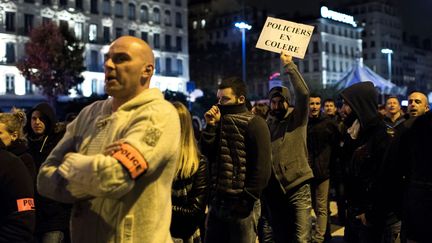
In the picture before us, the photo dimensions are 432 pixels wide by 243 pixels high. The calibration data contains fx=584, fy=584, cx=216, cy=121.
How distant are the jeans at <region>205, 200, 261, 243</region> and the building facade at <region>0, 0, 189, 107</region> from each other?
56.2 meters

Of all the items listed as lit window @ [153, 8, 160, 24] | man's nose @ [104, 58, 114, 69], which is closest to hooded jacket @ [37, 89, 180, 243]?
man's nose @ [104, 58, 114, 69]

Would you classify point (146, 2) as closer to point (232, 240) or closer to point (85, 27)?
point (85, 27)

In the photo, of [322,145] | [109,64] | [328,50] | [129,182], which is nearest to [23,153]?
[109,64]

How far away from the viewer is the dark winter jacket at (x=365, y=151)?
508 cm

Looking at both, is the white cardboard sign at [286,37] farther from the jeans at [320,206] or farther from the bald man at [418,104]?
the jeans at [320,206]

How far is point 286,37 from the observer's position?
701 centimetres

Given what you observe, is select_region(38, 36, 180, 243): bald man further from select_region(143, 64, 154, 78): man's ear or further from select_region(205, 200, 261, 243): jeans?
select_region(205, 200, 261, 243): jeans

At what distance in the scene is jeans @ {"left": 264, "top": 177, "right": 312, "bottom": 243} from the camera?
→ 5.96m

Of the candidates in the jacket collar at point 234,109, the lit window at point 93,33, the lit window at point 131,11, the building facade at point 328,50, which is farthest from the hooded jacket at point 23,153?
the building facade at point 328,50

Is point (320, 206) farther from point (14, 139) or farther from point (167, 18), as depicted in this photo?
point (167, 18)

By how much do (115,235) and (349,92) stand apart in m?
3.42

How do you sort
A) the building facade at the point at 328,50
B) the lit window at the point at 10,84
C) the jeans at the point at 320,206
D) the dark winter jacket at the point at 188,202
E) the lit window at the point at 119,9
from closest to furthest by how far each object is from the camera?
the dark winter jacket at the point at 188,202
the jeans at the point at 320,206
the lit window at the point at 10,84
the lit window at the point at 119,9
the building facade at the point at 328,50

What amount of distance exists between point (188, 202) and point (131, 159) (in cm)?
216

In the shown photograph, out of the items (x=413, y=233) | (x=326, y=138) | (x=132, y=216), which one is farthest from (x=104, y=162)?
(x=326, y=138)
